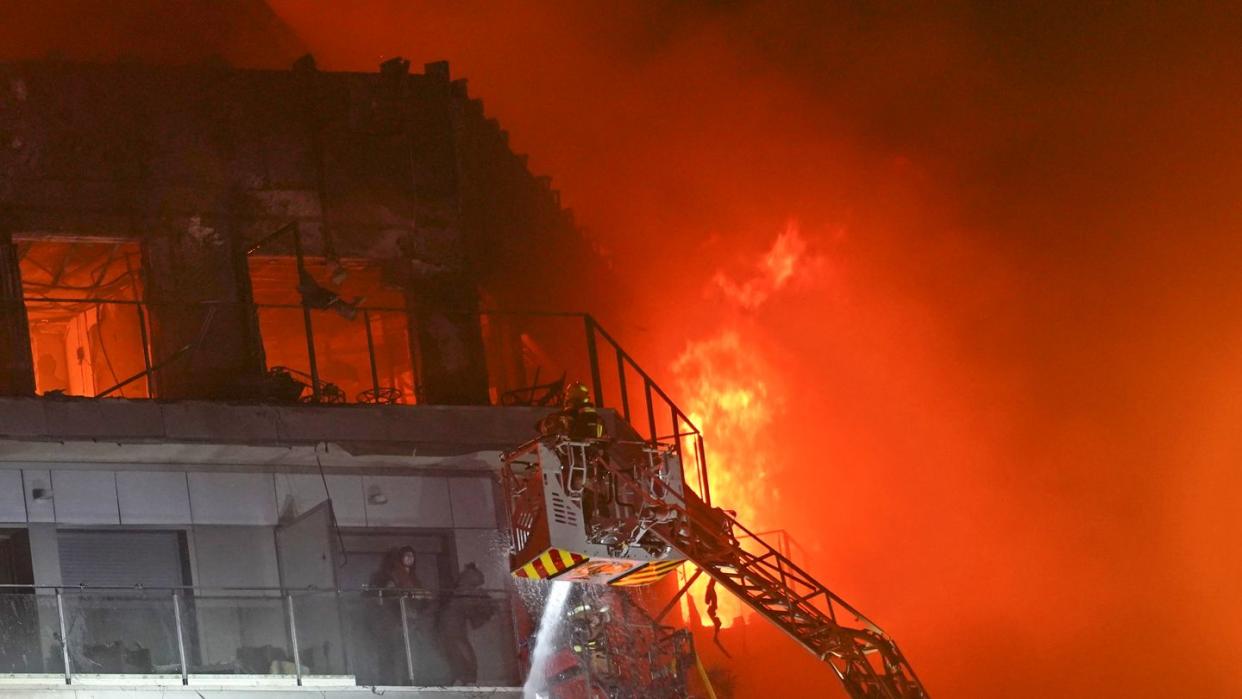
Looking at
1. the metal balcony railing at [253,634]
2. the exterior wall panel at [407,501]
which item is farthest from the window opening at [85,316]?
the metal balcony railing at [253,634]

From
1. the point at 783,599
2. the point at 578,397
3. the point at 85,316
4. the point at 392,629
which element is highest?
the point at 85,316

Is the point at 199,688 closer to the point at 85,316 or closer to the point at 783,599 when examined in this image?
the point at 783,599

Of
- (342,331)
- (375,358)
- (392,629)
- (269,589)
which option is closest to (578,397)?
(392,629)

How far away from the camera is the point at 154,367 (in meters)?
24.8

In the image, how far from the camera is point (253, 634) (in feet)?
73.2

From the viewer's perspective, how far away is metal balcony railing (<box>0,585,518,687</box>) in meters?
20.5

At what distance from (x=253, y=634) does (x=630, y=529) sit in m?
4.56

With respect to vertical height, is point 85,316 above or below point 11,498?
above

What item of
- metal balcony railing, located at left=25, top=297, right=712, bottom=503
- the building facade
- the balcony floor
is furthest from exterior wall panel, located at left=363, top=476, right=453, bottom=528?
the balcony floor

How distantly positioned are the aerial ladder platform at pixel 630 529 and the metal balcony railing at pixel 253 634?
1.71m

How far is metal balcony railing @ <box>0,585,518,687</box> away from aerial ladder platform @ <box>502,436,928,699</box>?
171cm

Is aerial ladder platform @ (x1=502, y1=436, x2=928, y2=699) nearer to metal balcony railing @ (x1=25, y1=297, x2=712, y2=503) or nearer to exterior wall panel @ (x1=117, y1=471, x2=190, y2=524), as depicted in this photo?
metal balcony railing @ (x1=25, y1=297, x2=712, y2=503)

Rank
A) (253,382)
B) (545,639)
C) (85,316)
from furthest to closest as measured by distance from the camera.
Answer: (85,316)
(545,639)
(253,382)

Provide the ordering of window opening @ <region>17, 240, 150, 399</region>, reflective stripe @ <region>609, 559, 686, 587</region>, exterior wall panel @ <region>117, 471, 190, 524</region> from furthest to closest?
window opening @ <region>17, 240, 150, 399</region> → exterior wall panel @ <region>117, 471, 190, 524</region> → reflective stripe @ <region>609, 559, 686, 587</region>
